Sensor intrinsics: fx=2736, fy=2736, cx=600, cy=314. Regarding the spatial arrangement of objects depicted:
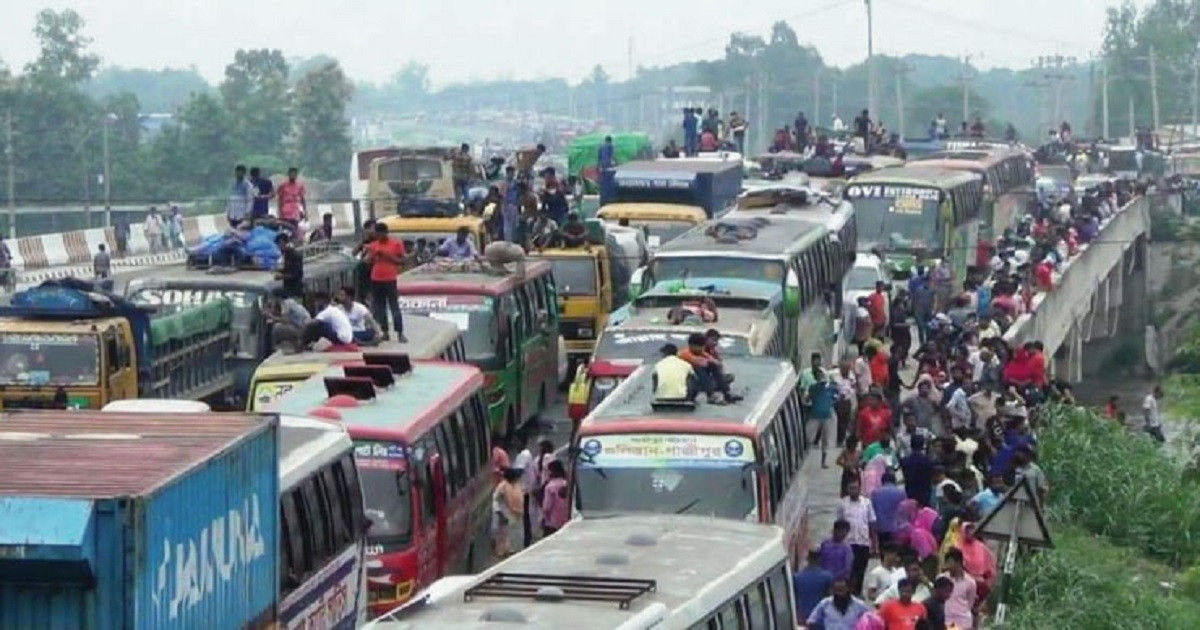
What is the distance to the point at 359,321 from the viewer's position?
24547mm

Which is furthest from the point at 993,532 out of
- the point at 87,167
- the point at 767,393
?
the point at 87,167

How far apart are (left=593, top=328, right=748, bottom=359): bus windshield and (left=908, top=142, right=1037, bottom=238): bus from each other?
84.2ft

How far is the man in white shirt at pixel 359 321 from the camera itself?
24328mm

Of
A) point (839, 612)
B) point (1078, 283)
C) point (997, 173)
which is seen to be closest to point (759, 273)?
point (839, 612)

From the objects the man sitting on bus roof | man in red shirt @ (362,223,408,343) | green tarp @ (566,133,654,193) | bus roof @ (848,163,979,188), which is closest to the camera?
the man sitting on bus roof

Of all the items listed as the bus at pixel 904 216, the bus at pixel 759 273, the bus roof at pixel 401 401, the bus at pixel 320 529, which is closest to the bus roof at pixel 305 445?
the bus at pixel 320 529

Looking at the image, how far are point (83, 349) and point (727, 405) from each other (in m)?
6.83

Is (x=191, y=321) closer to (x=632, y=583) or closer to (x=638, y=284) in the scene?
(x=638, y=284)

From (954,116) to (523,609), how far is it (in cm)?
13903

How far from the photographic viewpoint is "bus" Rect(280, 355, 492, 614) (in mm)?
18672

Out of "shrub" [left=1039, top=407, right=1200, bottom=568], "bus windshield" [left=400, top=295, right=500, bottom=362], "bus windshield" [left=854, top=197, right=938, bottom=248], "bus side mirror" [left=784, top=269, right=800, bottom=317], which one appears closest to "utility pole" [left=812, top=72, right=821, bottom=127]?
"bus windshield" [left=854, top=197, right=938, bottom=248]

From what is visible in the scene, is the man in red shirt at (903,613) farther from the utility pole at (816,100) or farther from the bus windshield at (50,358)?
the utility pole at (816,100)

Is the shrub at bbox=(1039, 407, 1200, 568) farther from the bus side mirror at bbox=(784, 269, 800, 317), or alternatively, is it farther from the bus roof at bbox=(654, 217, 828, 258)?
the bus roof at bbox=(654, 217, 828, 258)

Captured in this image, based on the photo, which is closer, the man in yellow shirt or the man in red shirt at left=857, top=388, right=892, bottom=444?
the man in yellow shirt
